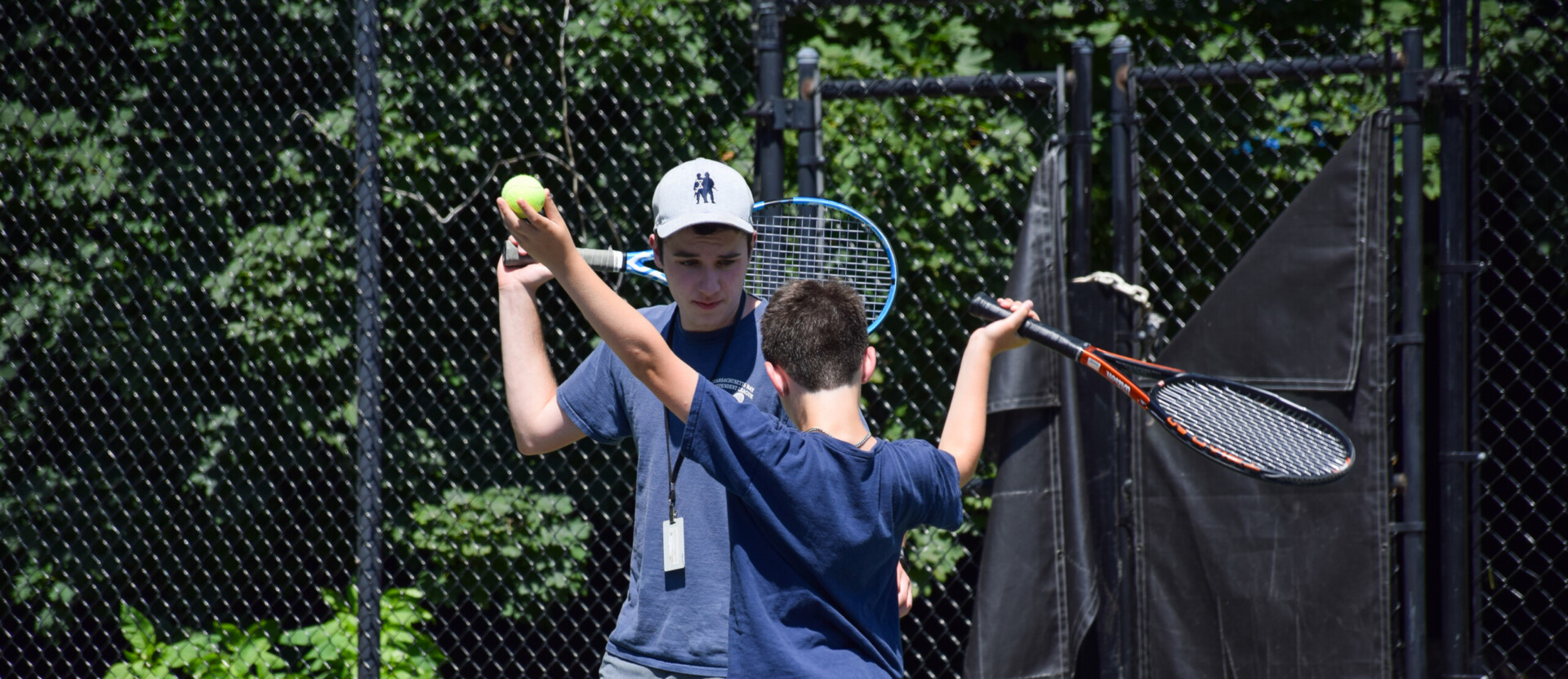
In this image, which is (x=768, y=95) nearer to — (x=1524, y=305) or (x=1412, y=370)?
(x=1412, y=370)

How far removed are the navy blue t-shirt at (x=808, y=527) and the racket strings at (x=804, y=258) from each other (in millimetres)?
1040

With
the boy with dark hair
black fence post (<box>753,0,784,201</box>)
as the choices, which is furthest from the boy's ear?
black fence post (<box>753,0,784,201</box>)

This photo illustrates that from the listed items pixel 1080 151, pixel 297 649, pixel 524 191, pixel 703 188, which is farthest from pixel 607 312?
pixel 297 649

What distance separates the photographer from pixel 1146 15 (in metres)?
4.06

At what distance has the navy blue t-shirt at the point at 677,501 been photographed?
2064 millimetres

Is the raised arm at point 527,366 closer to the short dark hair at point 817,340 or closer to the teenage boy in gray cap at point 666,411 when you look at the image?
the teenage boy in gray cap at point 666,411

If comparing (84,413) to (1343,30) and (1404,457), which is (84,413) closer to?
(1404,457)

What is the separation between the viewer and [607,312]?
1.66 metres

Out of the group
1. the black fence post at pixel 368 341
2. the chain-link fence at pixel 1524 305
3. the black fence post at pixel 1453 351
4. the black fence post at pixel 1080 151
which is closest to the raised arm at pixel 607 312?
the black fence post at pixel 1080 151

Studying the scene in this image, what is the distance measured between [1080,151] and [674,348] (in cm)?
141

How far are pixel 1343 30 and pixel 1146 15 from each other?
63 cm

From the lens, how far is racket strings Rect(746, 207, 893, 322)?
2.86 m

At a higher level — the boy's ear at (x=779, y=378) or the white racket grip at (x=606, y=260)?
the white racket grip at (x=606, y=260)

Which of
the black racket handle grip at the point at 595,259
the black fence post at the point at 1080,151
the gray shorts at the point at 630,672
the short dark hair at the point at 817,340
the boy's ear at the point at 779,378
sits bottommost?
the gray shorts at the point at 630,672
